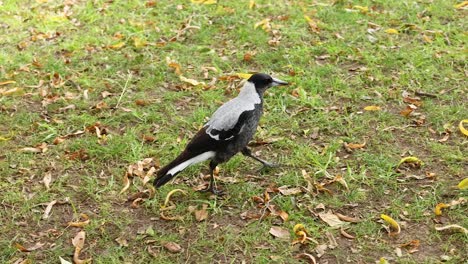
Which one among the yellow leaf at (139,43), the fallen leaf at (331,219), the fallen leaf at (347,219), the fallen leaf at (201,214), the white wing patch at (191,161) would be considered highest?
the white wing patch at (191,161)

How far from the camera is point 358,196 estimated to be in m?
4.49

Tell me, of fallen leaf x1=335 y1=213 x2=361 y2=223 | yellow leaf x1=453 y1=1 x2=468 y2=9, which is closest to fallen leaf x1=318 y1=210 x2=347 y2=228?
fallen leaf x1=335 y1=213 x2=361 y2=223

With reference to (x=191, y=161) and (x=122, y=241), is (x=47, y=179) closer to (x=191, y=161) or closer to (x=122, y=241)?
(x=122, y=241)

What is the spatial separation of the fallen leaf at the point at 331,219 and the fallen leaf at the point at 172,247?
3.71 feet

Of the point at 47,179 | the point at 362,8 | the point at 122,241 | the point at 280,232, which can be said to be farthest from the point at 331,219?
the point at 362,8

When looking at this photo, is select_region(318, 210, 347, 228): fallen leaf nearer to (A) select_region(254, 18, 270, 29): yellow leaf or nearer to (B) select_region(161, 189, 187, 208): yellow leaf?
(B) select_region(161, 189, 187, 208): yellow leaf

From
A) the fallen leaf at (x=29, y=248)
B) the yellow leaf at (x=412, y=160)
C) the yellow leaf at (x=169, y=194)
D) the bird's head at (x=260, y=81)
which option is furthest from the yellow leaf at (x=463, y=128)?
the fallen leaf at (x=29, y=248)

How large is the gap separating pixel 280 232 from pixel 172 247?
0.82 meters

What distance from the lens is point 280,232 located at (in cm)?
414

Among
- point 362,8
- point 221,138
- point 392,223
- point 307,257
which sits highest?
point 221,138

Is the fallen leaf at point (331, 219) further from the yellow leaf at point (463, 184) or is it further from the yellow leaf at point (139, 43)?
the yellow leaf at point (139, 43)

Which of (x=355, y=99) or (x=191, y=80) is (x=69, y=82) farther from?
(x=355, y=99)

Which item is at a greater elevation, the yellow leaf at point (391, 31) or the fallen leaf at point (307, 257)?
the yellow leaf at point (391, 31)

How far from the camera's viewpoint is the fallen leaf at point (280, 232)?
13.5ft
